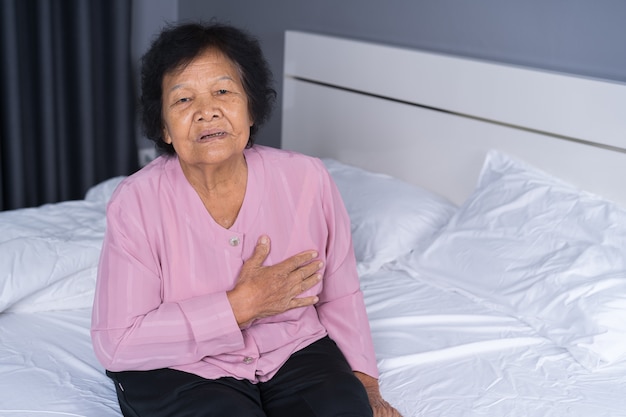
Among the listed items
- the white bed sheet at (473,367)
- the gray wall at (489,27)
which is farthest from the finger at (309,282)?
the gray wall at (489,27)

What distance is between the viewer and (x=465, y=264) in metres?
2.11

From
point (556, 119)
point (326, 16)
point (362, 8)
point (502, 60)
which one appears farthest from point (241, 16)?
point (556, 119)

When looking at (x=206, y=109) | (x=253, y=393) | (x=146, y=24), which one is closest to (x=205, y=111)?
(x=206, y=109)

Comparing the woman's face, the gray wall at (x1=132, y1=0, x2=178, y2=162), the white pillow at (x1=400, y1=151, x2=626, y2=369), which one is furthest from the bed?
the gray wall at (x1=132, y1=0, x2=178, y2=162)

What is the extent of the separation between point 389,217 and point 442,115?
426 mm

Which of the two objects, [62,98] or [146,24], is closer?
[62,98]

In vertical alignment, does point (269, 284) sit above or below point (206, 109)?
below

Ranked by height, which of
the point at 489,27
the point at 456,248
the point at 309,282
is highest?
the point at 489,27

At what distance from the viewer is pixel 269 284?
4.93 ft

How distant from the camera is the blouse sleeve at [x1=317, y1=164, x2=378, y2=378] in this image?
1.62m

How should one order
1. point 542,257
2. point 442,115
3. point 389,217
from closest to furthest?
point 542,257, point 389,217, point 442,115

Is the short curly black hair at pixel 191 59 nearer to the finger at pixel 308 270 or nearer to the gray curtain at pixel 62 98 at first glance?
the finger at pixel 308 270

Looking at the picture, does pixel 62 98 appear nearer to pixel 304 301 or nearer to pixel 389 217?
pixel 389 217

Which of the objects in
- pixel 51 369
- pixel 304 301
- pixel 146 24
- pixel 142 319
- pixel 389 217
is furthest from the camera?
pixel 146 24
